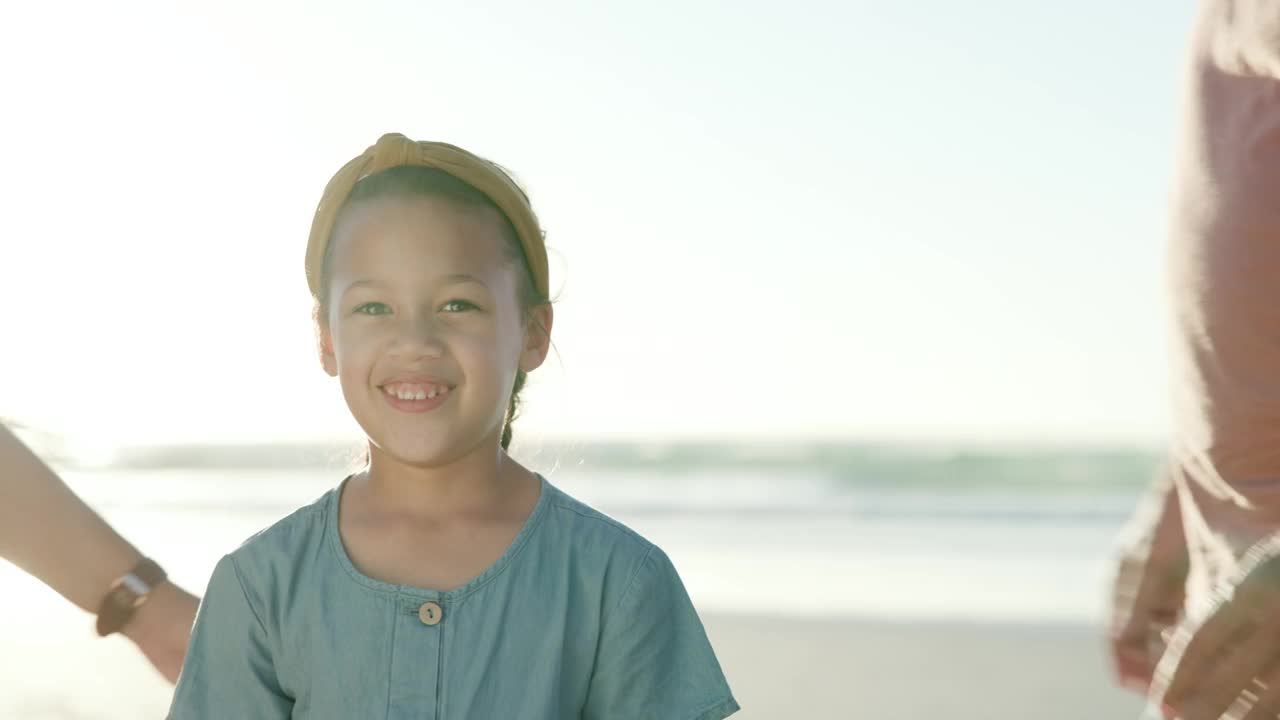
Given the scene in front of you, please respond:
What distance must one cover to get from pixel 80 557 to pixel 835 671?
11.0 feet

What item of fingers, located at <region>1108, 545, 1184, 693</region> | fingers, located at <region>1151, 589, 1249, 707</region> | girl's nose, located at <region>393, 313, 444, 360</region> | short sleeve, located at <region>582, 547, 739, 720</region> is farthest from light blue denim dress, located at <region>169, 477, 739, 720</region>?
fingers, located at <region>1151, 589, 1249, 707</region>

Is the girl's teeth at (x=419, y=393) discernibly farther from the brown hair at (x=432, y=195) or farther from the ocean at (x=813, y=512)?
the ocean at (x=813, y=512)

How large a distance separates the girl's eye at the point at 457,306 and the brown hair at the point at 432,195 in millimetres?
108

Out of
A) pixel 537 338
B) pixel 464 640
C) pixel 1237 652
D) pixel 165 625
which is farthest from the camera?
pixel 165 625

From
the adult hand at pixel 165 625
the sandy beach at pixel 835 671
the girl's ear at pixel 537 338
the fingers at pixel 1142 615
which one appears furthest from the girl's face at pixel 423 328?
the sandy beach at pixel 835 671

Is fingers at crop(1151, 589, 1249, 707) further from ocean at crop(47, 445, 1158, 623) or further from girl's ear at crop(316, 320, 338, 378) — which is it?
girl's ear at crop(316, 320, 338, 378)

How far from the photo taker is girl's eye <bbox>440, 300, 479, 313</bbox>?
188cm

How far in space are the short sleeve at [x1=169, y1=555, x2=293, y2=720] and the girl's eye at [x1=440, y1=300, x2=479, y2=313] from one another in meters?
0.47

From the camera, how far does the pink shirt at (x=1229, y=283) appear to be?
4.45 ft

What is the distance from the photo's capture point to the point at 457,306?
1.88 metres

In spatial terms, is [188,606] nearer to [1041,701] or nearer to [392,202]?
[392,202]

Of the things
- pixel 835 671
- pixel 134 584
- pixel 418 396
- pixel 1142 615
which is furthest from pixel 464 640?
pixel 835 671

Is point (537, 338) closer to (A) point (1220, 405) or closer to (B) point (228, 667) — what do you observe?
(B) point (228, 667)

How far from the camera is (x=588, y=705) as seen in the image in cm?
184
